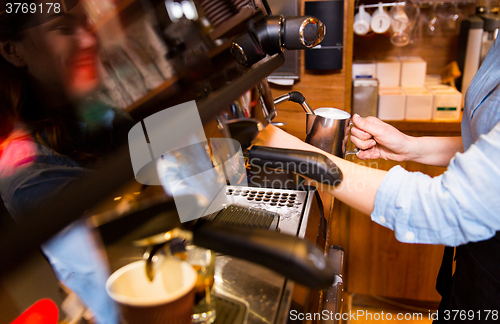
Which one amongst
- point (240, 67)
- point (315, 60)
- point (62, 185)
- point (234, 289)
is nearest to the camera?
point (62, 185)

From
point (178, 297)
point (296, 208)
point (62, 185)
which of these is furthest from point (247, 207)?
point (62, 185)

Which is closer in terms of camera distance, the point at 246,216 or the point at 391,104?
the point at 246,216

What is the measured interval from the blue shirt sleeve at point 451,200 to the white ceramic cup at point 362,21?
1.23 metres

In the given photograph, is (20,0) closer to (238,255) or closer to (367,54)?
(238,255)

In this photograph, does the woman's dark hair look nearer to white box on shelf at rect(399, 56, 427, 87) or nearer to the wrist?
the wrist

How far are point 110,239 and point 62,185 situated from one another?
3.4 inches

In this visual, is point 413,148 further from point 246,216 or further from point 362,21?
point 362,21

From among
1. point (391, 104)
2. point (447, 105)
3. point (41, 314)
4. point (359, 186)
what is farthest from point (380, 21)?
point (41, 314)

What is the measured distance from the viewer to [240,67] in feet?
2.41

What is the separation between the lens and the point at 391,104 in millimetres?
1599

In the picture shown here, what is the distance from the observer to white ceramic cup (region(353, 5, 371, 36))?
156 centimetres

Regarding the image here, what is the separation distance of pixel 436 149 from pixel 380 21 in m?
0.89

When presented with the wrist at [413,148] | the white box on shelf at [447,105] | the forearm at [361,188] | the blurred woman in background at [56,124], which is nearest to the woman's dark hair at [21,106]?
the blurred woman in background at [56,124]

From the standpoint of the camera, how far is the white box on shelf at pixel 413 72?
1.68 metres
